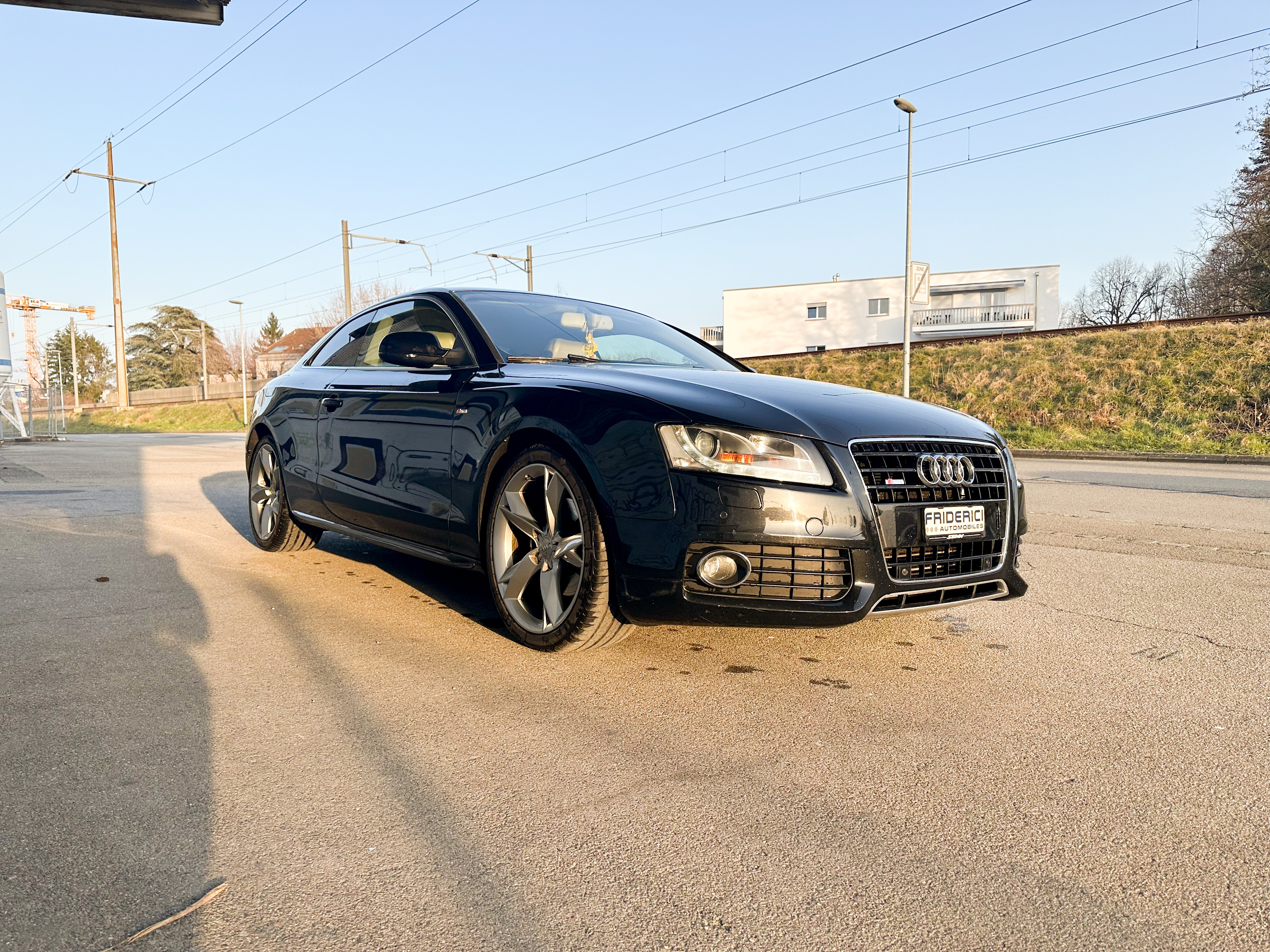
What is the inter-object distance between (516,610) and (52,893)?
2029 millimetres

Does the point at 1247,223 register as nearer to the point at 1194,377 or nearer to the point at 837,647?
the point at 1194,377

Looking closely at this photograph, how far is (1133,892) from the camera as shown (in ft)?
6.47

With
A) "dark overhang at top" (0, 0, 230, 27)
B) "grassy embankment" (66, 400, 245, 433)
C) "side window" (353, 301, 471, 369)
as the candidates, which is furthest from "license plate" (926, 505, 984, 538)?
"grassy embankment" (66, 400, 245, 433)

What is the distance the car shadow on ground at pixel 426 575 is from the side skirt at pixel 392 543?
8 centimetres

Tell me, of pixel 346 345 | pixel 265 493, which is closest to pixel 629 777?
pixel 346 345

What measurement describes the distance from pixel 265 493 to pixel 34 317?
328 ft

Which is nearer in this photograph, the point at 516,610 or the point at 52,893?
the point at 52,893

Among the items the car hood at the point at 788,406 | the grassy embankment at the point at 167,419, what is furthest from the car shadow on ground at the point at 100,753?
the grassy embankment at the point at 167,419

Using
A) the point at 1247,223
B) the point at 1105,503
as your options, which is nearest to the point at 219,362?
the point at 1247,223

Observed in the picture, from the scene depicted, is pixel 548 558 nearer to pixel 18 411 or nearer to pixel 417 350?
pixel 417 350

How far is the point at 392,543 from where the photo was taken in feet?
15.3

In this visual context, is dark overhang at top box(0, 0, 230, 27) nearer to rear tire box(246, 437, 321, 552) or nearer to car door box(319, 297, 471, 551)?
rear tire box(246, 437, 321, 552)

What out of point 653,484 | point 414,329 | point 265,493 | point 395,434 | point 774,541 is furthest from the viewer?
point 265,493

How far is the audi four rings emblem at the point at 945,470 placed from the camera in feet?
11.1
